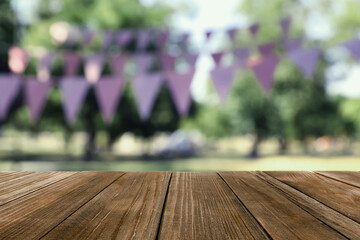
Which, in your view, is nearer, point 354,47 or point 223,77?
point 354,47

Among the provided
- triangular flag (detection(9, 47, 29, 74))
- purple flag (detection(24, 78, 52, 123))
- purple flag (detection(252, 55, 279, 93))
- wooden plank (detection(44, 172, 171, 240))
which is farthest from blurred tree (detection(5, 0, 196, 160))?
wooden plank (detection(44, 172, 171, 240))

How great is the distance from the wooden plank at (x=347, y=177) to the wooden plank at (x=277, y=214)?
28cm

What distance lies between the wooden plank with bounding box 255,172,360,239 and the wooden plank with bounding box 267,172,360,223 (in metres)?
0.02

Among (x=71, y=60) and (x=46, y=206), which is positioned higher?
(x=71, y=60)

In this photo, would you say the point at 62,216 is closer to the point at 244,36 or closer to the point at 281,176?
the point at 281,176

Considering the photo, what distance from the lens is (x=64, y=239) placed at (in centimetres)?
54

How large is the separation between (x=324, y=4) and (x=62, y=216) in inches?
739

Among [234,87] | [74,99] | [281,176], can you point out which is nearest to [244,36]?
[234,87]

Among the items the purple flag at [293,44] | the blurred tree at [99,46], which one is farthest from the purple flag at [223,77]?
the blurred tree at [99,46]

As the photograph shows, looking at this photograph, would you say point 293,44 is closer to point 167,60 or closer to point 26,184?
point 167,60

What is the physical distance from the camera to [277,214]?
26.6 inches

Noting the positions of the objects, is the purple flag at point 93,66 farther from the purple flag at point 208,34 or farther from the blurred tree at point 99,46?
the blurred tree at point 99,46

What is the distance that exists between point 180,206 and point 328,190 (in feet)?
1.53

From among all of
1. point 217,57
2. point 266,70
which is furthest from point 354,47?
point 217,57
